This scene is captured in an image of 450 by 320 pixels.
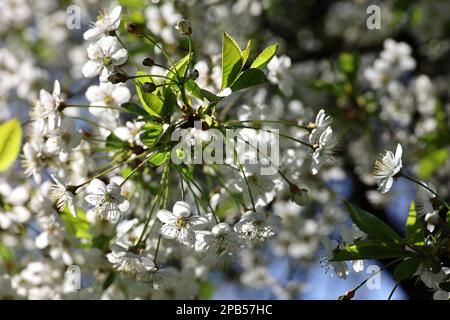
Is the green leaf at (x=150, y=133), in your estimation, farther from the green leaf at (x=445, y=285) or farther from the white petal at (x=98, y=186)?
the green leaf at (x=445, y=285)

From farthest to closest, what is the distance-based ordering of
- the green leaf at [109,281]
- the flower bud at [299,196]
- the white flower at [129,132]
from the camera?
the green leaf at [109,281] < the white flower at [129,132] < the flower bud at [299,196]

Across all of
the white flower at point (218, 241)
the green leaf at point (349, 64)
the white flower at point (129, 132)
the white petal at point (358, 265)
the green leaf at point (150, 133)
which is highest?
the green leaf at point (349, 64)

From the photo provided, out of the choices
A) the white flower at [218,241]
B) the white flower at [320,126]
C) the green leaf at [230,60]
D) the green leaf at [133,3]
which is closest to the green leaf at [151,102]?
the green leaf at [230,60]

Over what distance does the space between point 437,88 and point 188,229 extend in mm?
3926

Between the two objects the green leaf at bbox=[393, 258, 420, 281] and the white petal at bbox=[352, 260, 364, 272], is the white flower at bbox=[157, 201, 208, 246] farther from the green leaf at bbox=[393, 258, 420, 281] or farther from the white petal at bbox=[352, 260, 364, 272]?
the green leaf at bbox=[393, 258, 420, 281]

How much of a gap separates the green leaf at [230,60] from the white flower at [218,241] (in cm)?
47

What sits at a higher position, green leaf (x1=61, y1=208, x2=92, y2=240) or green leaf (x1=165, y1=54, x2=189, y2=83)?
green leaf (x1=165, y1=54, x2=189, y2=83)

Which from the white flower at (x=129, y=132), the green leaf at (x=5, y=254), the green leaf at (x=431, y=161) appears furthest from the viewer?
the green leaf at (x=431, y=161)

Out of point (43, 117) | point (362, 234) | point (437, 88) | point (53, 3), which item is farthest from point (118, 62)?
point (53, 3)

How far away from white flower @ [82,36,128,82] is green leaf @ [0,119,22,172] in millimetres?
325

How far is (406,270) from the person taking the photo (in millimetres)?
1829

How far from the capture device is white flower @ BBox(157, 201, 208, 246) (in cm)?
196

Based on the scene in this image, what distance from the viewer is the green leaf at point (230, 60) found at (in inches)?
73.8

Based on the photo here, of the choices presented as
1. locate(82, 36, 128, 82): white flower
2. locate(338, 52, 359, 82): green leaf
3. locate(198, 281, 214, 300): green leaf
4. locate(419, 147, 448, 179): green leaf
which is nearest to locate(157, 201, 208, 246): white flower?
locate(82, 36, 128, 82): white flower
